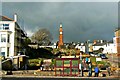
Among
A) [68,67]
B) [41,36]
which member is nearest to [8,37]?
[68,67]

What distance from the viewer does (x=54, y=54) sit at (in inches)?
3214

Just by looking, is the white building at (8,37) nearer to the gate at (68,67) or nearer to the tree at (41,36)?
the gate at (68,67)

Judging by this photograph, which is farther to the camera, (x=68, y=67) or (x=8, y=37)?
(x=8, y=37)

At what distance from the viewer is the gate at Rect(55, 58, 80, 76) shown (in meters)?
33.2

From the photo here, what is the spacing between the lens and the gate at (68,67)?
33250 millimetres

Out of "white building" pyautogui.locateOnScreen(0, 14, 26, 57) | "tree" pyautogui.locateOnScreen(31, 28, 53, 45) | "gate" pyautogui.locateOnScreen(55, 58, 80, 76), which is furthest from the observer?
"tree" pyautogui.locateOnScreen(31, 28, 53, 45)

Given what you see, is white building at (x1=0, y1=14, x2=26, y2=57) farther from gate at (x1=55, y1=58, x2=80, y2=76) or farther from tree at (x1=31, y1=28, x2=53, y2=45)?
tree at (x1=31, y1=28, x2=53, y2=45)

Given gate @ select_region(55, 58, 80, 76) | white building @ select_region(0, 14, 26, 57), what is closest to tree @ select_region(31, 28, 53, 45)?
white building @ select_region(0, 14, 26, 57)

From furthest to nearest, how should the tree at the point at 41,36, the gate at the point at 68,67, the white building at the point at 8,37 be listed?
the tree at the point at 41,36
the white building at the point at 8,37
the gate at the point at 68,67

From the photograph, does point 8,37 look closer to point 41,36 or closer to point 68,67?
point 68,67

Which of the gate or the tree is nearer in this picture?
the gate

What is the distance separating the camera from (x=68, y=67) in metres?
33.3

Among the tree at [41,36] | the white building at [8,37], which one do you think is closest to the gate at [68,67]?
the white building at [8,37]

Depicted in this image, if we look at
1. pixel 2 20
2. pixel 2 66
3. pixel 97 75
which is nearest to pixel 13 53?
pixel 2 20
